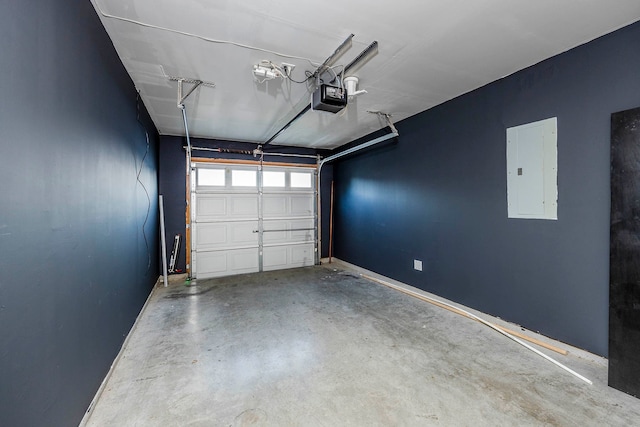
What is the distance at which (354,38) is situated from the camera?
205 cm

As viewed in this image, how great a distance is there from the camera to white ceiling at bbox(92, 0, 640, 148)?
5.74ft

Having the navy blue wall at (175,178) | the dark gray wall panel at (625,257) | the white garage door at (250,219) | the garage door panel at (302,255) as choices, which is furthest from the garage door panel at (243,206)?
the dark gray wall panel at (625,257)

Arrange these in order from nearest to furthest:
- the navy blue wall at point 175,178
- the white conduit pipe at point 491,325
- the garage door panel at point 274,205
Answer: the white conduit pipe at point 491,325 < the navy blue wall at point 175,178 < the garage door panel at point 274,205

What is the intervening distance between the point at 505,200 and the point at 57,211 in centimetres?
348

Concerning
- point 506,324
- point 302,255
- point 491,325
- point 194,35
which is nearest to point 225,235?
point 302,255

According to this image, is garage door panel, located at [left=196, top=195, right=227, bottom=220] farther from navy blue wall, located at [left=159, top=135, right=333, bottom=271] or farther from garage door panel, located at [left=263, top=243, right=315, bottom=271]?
garage door panel, located at [left=263, top=243, right=315, bottom=271]

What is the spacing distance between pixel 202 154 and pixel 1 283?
448cm

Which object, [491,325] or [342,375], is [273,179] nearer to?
[342,375]

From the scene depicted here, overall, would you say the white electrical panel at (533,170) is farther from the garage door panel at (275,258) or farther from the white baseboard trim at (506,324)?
the garage door panel at (275,258)

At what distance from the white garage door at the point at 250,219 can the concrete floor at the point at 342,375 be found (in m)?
1.88

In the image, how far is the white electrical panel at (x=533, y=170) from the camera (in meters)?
2.39

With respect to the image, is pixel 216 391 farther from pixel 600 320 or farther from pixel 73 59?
pixel 600 320

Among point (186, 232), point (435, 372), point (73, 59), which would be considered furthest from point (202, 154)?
point (435, 372)

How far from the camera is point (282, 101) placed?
10.8ft
